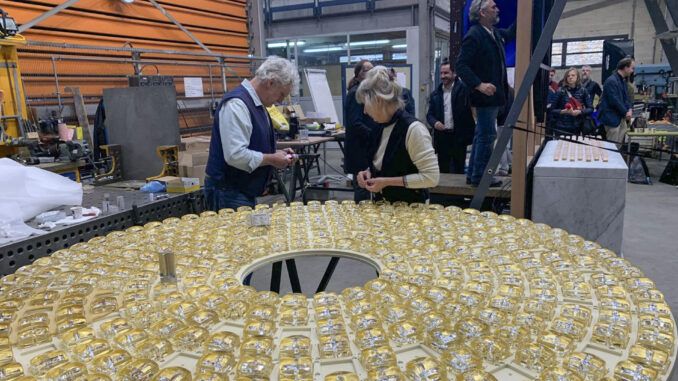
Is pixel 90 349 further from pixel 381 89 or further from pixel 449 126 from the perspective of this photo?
pixel 449 126

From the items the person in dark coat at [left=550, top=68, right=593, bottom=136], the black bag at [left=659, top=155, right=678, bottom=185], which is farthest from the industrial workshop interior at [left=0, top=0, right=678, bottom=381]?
the person in dark coat at [left=550, top=68, right=593, bottom=136]

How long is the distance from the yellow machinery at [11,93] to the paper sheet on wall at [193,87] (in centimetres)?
362

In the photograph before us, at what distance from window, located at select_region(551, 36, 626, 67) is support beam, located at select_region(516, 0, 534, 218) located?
1151 centimetres

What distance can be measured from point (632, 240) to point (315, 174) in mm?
4987

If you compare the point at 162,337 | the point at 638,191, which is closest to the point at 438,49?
the point at 638,191

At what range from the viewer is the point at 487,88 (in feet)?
10.7

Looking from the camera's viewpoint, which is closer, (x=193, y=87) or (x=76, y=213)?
(x=76, y=213)

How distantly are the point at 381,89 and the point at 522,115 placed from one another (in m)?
1.61

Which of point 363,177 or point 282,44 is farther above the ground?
point 282,44

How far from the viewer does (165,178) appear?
300cm

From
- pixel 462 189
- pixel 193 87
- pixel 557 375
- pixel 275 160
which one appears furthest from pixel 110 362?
pixel 193 87

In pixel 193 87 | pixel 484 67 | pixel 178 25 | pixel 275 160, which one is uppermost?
pixel 178 25

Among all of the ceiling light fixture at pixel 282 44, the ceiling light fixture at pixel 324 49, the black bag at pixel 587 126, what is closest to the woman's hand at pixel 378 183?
the black bag at pixel 587 126

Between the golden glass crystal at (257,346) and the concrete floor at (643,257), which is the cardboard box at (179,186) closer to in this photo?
the concrete floor at (643,257)
